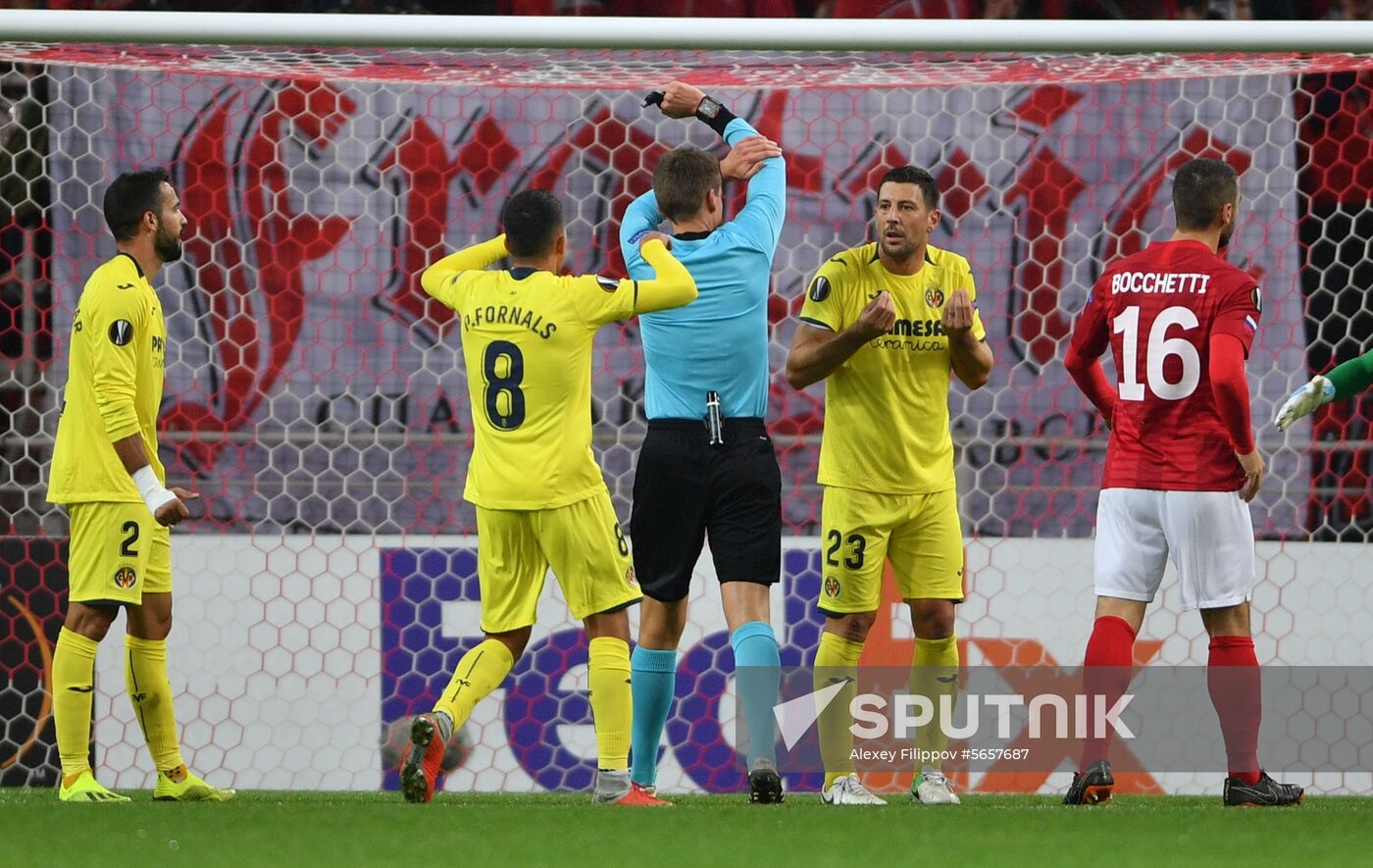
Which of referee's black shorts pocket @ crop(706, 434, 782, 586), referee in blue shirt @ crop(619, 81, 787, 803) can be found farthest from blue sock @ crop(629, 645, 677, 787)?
referee's black shorts pocket @ crop(706, 434, 782, 586)

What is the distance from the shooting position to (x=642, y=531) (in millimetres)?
4406

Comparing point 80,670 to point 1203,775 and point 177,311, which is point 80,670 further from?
point 1203,775

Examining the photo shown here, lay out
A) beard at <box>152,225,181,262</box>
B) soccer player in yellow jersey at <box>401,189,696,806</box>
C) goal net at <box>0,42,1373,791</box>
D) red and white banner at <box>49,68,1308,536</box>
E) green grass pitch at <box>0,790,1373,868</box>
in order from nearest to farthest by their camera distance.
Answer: green grass pitch at <box>0,790,1373,868</box> → soccer player in yellow jersey at <box>401,189,696,806</box> → beard at <box>152,225,181,262</box> → goal net at <box>0,42,1373,791</box> → red and white banner at <box>49,68,1308,536</box>

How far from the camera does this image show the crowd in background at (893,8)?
6727 millimetres

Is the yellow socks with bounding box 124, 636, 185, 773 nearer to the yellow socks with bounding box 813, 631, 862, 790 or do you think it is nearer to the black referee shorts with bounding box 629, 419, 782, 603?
the black referee shorts with bounding box 629, 419, 782, 603

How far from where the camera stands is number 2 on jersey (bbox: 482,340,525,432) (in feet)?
14.2

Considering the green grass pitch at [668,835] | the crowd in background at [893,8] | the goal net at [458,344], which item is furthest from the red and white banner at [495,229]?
the green grass pitch at [668,835]

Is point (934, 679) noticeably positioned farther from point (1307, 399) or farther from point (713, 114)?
point (713, 114)

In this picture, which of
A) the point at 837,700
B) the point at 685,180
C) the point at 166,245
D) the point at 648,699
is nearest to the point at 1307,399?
the point at 837,700

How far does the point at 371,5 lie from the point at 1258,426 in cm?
365

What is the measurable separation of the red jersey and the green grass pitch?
0.83 m

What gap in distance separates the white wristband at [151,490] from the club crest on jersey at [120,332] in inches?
13.1

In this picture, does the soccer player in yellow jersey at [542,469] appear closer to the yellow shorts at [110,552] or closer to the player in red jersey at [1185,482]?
the yellow shorts at [110,552]

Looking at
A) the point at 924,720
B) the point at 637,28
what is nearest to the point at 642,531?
the point at 924,720
